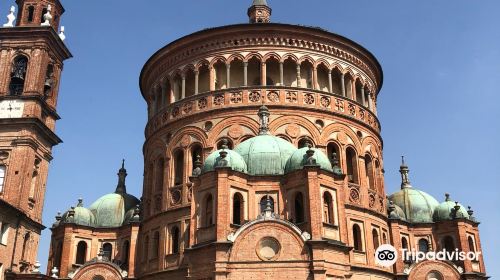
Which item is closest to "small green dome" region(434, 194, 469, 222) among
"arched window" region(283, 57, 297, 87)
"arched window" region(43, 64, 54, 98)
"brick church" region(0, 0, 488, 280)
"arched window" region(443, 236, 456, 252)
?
"brick church" region(0, 0, 488, 280)

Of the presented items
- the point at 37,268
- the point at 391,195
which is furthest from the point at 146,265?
the point at 391,195

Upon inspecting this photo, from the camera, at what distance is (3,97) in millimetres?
35344

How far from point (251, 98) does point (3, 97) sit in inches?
620

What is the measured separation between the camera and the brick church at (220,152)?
92.9 feet

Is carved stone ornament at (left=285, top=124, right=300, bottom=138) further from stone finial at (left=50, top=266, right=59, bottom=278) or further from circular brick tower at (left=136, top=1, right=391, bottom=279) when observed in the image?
stone finial at (left=50, top=266, right=59, bottom=278)

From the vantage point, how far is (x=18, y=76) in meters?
36.6

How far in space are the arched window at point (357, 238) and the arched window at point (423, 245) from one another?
315 inches


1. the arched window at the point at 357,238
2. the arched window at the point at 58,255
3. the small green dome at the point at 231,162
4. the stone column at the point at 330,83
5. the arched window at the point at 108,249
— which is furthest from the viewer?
A: the arched window at the point at 108,249

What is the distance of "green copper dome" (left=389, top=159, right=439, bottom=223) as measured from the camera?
39.2 metres

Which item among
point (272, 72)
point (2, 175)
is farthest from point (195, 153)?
point (2, 175)

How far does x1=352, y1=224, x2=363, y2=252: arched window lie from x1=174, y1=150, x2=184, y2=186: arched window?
418 inches

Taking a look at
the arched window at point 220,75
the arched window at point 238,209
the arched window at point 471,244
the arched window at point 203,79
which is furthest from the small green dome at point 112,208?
the arched window at point 471,244

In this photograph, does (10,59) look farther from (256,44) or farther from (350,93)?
(350,93)

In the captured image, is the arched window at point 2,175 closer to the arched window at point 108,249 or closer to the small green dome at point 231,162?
the arched window at point 108,249
